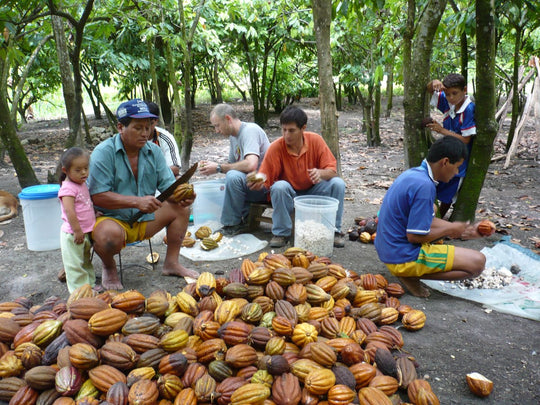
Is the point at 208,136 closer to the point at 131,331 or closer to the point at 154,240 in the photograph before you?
the point at 154,240

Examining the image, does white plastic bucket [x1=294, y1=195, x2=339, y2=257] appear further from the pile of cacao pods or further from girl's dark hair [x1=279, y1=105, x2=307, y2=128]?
the pile of cacao pods

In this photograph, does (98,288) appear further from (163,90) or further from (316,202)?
(163,90)

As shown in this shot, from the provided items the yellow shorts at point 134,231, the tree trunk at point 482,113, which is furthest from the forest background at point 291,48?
the yellow shorts at point 134,231

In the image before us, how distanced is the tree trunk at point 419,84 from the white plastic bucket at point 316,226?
1.15 metres

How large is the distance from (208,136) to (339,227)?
339 inches

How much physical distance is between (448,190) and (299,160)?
1.66m

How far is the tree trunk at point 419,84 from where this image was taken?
158 inches

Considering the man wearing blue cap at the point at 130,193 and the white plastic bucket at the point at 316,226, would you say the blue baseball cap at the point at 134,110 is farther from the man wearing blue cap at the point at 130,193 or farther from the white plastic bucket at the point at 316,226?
the white plastic bucket at the point at 316,226

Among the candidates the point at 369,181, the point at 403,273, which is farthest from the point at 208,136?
the point at 403,273

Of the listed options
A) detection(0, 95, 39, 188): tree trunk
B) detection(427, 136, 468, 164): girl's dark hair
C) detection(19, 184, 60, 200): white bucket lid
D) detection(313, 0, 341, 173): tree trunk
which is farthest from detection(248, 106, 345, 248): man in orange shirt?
detection(0, 95, 39, 188): tree trunk

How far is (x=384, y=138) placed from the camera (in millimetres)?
11141

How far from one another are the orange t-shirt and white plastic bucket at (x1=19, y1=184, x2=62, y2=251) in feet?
7.08

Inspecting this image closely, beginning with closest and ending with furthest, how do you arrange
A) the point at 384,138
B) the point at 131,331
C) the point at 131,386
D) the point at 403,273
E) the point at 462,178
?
1. the point at 131,386
2. the point at 131,331
3. the point at 403,273
4. the point at 462,178
5. the point at 384,138

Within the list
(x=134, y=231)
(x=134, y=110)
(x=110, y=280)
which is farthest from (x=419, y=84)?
(x=110, y=280)
